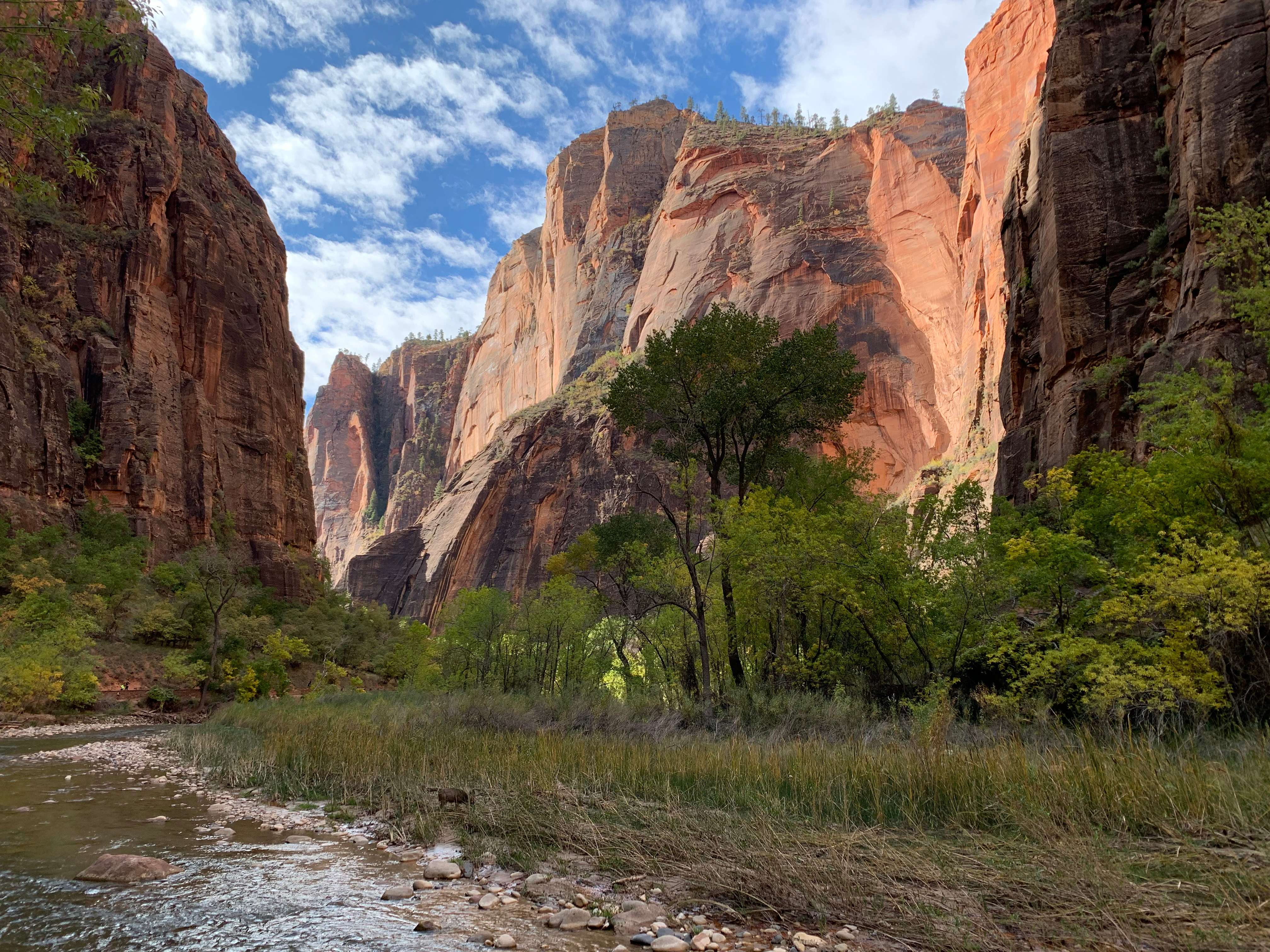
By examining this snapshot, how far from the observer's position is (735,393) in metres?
21.9

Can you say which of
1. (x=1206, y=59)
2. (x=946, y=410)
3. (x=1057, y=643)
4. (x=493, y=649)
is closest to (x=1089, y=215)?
(x=1206, y=59)

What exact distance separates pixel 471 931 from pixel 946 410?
64136 millimetres

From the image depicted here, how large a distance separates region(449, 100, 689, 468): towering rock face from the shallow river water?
92.2 m

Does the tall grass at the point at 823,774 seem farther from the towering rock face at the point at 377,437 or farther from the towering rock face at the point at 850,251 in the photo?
the towering rock face at the point at 377,437

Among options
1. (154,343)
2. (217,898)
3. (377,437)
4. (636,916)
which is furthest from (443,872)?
(377,437)

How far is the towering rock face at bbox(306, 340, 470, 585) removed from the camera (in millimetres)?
144250

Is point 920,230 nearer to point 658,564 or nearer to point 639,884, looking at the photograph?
point 658,564

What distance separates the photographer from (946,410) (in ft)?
202

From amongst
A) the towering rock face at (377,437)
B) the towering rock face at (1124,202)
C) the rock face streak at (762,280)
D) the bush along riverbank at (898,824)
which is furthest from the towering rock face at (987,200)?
the towering rock face at (377,437)

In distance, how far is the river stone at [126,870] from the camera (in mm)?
6074

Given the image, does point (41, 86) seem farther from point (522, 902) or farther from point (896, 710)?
point (896, 710)

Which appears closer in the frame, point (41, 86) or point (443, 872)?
point (41, 86)

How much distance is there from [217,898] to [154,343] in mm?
63553

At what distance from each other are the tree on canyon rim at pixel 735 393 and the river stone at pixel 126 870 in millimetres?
16275
